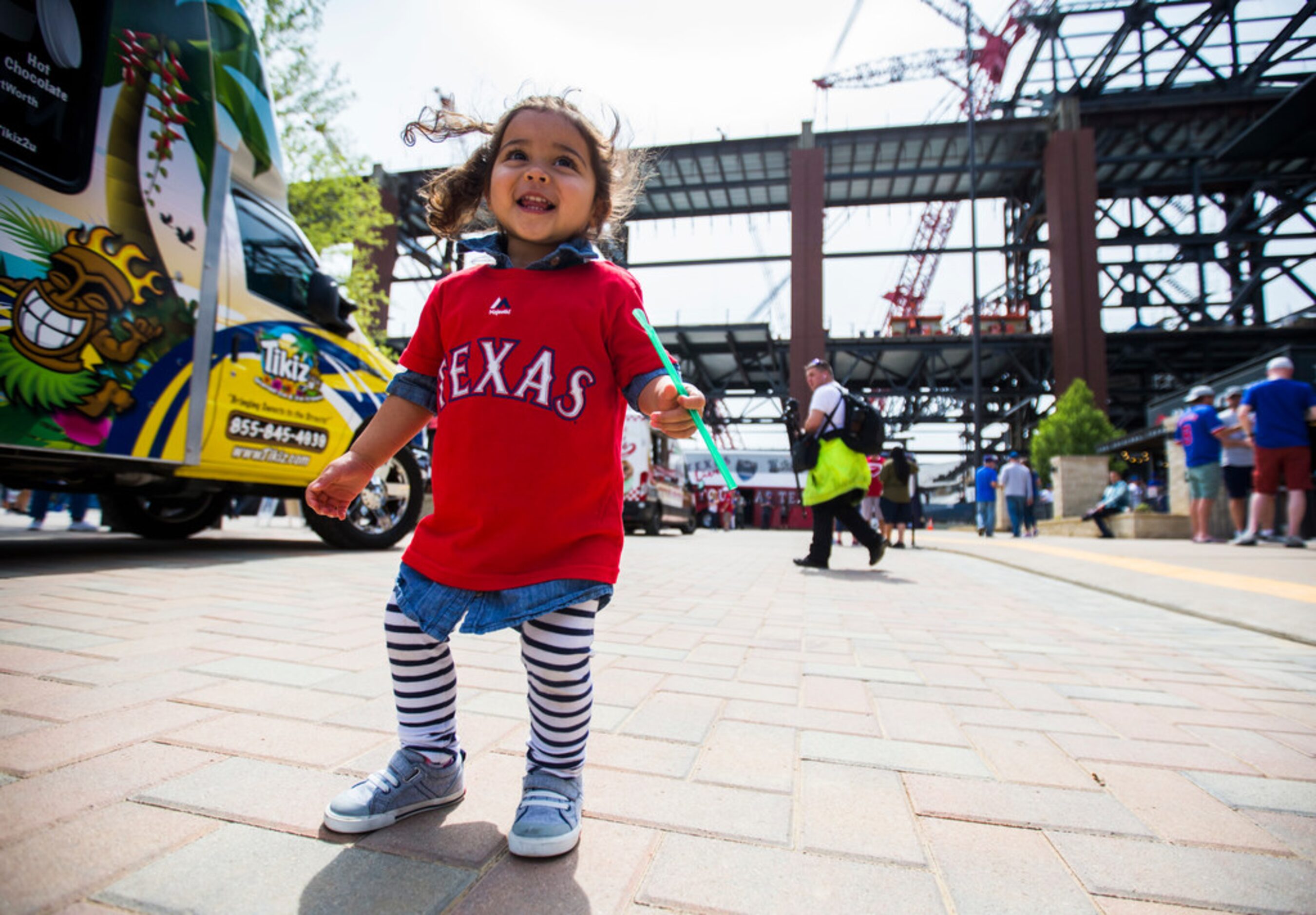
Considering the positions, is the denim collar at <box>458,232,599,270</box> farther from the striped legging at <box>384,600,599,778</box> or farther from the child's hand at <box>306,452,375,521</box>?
the striped legging at <box>384,600,599,778</box>

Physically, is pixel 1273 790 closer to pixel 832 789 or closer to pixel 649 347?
pixel 832 789

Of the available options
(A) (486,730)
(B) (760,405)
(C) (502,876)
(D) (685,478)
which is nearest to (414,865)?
(C) (502,876)

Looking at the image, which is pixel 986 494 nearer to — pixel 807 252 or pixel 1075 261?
pixel 807 252

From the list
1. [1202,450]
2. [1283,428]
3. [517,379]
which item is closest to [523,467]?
[517,379]

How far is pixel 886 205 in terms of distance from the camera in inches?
1171

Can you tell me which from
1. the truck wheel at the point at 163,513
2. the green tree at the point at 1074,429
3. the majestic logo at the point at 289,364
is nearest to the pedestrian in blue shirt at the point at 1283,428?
the majestic logo at the point at 289,364

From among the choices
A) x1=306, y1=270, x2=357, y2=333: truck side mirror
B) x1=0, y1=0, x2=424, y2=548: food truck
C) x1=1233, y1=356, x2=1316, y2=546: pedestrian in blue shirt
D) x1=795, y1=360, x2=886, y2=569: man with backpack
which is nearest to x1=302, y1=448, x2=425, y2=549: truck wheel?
x1=0, y1=0, x2=424, y2=548: food truck

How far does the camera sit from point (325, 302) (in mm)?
4855

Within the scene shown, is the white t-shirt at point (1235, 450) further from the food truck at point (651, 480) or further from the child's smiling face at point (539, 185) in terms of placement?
the child's smiling face at point (539, 185)

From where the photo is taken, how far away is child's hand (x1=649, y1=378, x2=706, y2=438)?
50.1 inches

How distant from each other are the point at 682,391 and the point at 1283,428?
844cm

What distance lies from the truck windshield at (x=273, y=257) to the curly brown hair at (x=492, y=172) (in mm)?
3287

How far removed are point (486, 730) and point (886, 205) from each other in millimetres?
31972

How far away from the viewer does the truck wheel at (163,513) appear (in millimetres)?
5770
